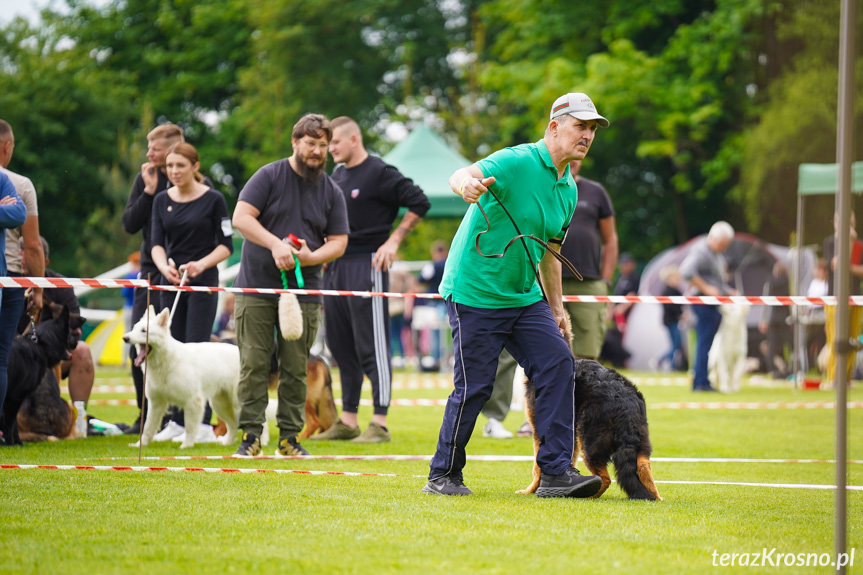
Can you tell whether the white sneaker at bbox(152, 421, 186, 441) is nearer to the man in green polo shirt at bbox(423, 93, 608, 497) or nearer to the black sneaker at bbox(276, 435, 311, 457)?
the black sneaker at bbox(276, 435, 311, 457)

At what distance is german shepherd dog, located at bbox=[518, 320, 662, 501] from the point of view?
4715 millimetres

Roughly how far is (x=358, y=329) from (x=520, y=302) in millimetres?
2841

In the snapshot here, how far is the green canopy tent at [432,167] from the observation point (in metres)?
15.7

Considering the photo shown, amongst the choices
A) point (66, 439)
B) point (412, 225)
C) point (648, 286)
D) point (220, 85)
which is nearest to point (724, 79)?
point (648, 286)

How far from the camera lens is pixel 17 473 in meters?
5.16

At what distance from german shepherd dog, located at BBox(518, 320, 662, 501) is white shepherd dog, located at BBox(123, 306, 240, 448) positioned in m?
2.65

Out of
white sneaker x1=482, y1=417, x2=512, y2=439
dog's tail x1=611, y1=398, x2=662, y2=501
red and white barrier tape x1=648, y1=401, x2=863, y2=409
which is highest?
dog's tail x1=611, y1=398, x2=662, y2=501

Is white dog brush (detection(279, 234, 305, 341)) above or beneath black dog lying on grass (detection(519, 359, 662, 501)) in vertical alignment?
above

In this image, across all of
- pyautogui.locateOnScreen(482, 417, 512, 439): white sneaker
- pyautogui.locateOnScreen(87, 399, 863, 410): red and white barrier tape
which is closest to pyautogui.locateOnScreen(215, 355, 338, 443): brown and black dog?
pyautogui.locateOnScreen(482, 417, 512, 439): white sneaker

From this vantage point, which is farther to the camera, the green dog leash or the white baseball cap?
the green dog leash

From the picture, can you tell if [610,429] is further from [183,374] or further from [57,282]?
[57,282]

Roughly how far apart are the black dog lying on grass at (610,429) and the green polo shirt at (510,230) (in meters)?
0.55

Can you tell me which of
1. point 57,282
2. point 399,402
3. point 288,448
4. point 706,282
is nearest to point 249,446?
point 288,448

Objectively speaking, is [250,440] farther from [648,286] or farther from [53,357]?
[648,286]
